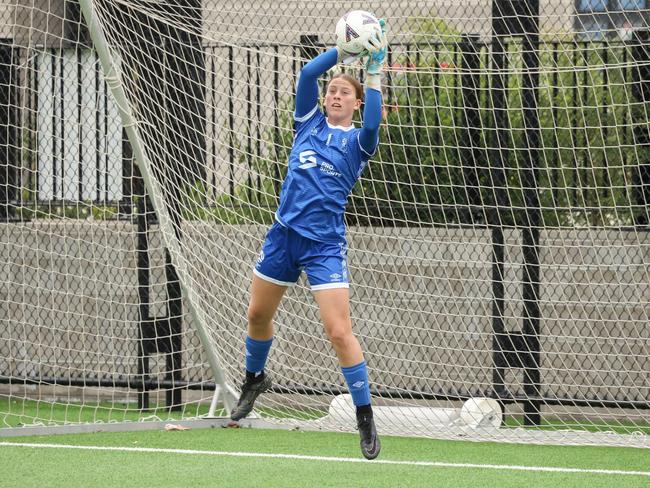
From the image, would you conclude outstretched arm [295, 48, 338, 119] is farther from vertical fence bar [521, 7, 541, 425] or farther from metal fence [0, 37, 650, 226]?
vertical fence bar [521, 7, 541, 425]

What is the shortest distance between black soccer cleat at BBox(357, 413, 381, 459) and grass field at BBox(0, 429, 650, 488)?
0.28 metres

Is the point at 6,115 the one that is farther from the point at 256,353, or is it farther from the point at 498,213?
the point at 498,213

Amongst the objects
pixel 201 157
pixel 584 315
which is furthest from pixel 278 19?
pixel 584 315

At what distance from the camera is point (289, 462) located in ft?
21.1

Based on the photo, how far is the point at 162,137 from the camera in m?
7.52

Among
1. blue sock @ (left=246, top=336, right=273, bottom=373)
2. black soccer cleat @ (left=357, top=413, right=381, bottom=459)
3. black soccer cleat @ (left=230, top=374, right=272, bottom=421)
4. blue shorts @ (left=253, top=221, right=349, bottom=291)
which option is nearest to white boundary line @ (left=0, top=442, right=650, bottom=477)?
black soccer cleat @ (left=230, top=374, right=272, bottom=421)

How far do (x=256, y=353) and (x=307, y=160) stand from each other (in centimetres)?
116

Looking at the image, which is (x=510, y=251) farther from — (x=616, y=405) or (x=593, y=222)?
(x=616, y=405)

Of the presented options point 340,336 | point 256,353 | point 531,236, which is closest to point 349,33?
point 340,336

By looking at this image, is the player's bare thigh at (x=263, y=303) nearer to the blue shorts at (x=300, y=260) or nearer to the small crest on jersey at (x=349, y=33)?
the blue shorts at (x=300, y=260)

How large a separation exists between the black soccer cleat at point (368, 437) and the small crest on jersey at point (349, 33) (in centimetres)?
185

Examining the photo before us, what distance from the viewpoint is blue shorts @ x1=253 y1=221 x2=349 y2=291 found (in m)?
5.71

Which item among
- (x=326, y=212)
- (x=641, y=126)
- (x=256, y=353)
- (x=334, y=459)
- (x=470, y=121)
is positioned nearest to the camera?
(x=326, y=212)

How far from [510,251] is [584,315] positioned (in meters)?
0.71
